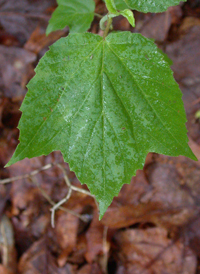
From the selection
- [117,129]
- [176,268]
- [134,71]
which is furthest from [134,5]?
[176,268]

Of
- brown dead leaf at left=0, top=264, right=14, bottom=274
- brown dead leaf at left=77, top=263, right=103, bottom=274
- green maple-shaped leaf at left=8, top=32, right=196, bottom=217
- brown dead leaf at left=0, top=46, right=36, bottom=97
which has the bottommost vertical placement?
brown dead leaf at left=77, top=263, right=103, bottom=274

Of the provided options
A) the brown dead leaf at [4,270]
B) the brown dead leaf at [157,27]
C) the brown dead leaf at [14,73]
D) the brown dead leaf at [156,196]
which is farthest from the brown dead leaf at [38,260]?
the brown dead leaf at [157,27]

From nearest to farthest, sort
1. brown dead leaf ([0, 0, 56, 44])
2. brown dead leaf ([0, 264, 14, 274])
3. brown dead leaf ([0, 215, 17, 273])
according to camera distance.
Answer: brown dead leaf ([0, 264, 14, 274]) < brown dead leaf ([0, 215, 17, 273]) < brown dead leaf ([0, 0, 56, 44])

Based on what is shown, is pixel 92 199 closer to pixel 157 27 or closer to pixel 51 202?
pixel 51 202

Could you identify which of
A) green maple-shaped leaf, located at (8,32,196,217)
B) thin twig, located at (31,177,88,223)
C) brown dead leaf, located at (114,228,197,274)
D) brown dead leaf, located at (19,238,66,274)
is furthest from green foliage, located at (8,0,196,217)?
brown dead leaf, located at (19,238,66,274)

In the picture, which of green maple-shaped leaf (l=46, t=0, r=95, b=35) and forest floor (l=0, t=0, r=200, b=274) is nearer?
green maple-shaped leaf (l=46, t=0, r=95, b=35)

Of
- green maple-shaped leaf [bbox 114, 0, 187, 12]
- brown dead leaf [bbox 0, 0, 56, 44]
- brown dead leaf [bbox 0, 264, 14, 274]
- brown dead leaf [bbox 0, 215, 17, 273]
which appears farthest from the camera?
brown dead leaf [bbox 0, 0, 56, 44]

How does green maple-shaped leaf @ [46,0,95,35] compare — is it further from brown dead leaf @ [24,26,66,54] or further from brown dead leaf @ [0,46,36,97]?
brown dead leaf @ [0,46,36,97]
